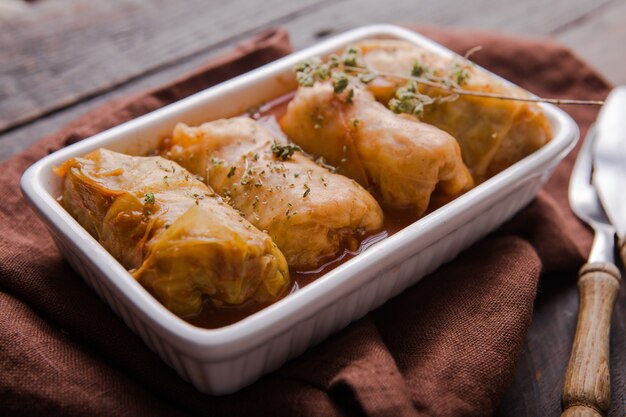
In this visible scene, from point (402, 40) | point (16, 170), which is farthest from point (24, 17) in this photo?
point (402, 40)

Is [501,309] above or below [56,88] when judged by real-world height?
below

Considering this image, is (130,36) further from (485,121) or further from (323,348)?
(323,348)

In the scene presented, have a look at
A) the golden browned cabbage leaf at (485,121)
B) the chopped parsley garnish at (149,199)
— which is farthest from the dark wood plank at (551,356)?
the chopped parsley garnish at (149,199)

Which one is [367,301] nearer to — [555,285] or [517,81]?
[555,285]

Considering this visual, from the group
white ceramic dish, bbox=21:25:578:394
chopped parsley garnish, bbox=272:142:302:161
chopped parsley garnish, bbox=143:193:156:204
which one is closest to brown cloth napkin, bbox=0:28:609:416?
white ceramic dish, bbox=21:25:578:394

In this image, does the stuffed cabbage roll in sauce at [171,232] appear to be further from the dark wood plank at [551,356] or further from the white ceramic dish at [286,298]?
the dark wood plank at [551,356]

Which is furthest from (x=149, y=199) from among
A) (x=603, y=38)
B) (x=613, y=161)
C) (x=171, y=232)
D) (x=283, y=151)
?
(x=603, y=38)
